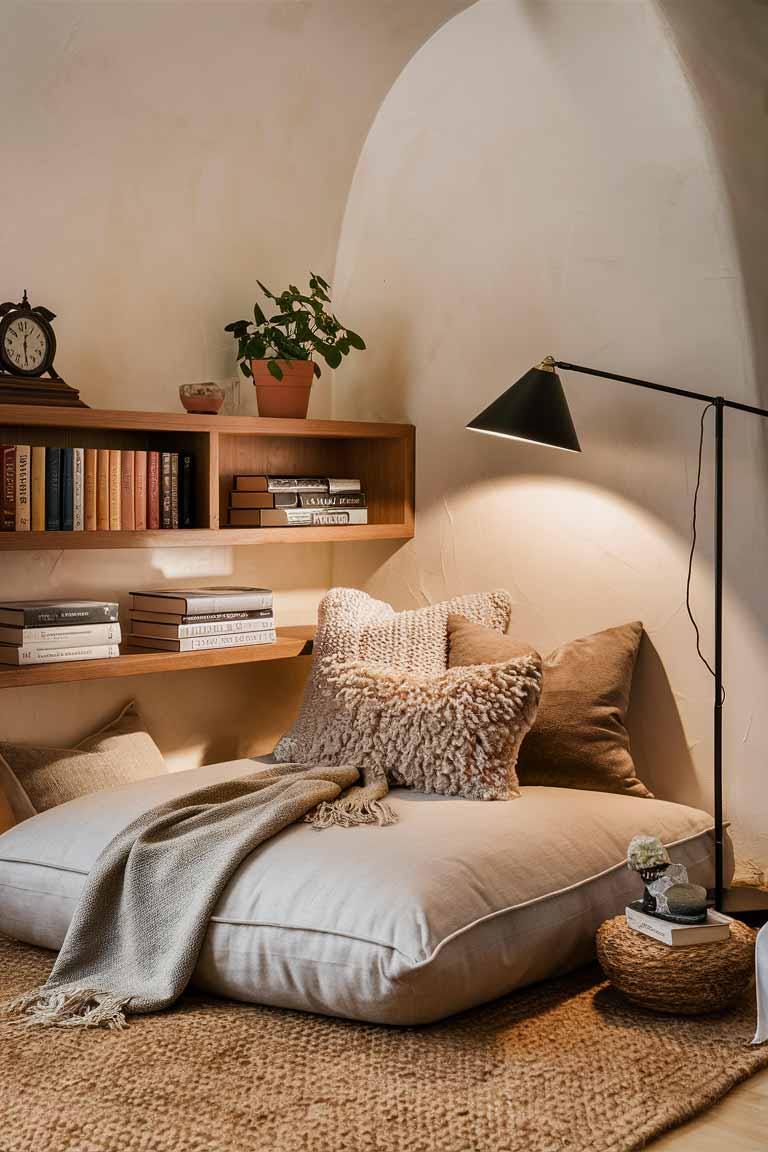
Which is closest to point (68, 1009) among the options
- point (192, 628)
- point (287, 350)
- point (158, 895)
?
point (158, 895)

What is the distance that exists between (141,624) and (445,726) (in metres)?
0.97

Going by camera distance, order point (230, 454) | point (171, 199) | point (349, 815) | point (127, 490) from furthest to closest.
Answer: point (230, 454), point (171, 199), point (127, 490), point (349, 815)

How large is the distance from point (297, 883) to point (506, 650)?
101 centimetres

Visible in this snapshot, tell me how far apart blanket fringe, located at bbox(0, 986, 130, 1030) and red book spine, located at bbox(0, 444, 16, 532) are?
1110mm

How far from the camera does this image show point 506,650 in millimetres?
3064

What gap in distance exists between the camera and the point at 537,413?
2.78 m

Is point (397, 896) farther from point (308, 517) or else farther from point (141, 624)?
point (308, 517)

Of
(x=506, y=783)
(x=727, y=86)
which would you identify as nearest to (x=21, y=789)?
(x=506, y=783)

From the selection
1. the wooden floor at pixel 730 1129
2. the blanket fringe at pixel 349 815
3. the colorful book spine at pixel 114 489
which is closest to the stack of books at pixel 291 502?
the colorful book spine at pixel 114 489

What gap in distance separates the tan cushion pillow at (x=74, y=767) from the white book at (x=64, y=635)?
11.6 inches

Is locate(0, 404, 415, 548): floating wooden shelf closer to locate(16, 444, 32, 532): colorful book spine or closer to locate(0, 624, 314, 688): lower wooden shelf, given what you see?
locate(16, 444, 32, 532): colorful book spine

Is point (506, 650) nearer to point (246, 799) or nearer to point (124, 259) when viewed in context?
point (246, 799)

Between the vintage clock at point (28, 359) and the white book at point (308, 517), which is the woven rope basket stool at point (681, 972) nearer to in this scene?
the white book at point (308, 517)

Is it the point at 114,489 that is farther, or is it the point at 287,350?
the point at 287,350
